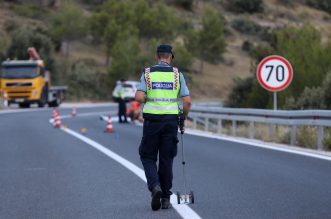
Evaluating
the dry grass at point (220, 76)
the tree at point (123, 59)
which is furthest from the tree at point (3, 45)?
the dry grass at point (220, 76)

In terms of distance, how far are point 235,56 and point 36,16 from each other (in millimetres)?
24271

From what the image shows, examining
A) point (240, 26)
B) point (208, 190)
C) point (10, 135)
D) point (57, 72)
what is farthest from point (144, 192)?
point (240, 26)

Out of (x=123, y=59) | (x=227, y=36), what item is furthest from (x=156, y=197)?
(x=227, y=36)

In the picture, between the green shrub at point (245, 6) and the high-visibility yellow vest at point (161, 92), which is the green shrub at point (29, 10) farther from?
the high-visibility yellow vest at point (161, 92)

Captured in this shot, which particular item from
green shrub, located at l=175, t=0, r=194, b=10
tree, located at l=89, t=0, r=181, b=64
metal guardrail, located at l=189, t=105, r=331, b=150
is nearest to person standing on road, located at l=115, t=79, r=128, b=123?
metal guardrail, located at l=189, t=105, r=331, b=150

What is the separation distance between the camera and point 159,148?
901cm

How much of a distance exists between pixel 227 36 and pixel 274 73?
87814 mm

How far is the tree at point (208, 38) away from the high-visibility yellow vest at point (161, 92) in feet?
222

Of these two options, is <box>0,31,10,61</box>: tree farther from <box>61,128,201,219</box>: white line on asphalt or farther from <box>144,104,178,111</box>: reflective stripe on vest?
<box>144,104,178,111</box>: reflective stripe on vest

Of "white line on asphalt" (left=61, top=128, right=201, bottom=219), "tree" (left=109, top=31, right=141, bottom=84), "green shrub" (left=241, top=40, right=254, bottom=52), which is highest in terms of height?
"green shrub" (left=241, top=40, right=254, bottom=52)

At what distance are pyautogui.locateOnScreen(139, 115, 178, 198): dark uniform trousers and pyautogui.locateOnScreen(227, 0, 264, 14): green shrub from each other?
4633 inches

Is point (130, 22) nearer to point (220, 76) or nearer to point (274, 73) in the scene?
A: point (220, 76)

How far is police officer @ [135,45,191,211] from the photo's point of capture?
880cm

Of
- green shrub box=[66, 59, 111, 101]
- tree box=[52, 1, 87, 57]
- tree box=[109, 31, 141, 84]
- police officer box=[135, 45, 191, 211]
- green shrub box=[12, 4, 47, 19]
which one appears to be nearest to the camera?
police officer box=[135, 45, 191, 211]
